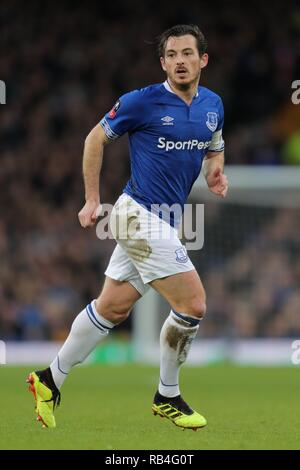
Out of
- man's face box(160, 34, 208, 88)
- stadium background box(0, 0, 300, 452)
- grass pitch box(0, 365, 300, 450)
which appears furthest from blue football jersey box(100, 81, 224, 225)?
stadium background box(0, 0, 300, 452)

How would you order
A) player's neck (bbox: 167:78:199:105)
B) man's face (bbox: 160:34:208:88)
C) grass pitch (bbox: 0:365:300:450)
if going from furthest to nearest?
player's neck (bbox: 167:78:199:105)
man's face (bbox: 160:34:208:88)
grass pitch (bbox: 0:365:300:450)

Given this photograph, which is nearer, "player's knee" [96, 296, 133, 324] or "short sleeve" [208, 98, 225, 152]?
"player's knee" [96, 296, 133, 324]

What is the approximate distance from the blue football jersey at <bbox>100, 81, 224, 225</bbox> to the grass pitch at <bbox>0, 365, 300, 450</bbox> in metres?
1.39

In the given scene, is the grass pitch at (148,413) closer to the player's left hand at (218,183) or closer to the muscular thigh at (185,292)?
the muscular thigh at (185,292)

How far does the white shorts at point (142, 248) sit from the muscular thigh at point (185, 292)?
4 cm

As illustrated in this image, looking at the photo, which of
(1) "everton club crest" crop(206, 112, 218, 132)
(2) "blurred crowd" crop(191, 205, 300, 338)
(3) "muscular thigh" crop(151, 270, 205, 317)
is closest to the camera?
(3) "muscular thigh" crop(151, 270, 205, 317)

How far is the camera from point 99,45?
74.1ft

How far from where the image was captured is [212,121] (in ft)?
24.3

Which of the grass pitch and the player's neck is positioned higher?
the player's neck

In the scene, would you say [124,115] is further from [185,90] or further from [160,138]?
[185,90]

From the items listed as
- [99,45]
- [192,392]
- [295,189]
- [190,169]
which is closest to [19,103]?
[99,45]

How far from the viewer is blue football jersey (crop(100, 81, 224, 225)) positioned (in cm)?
717

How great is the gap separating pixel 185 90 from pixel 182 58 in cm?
23

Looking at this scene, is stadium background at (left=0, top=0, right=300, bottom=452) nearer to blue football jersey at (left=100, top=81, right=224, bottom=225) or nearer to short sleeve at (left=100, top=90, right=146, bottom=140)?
blue football jersey at (left=100, top=81, right=224, bottom=225)
